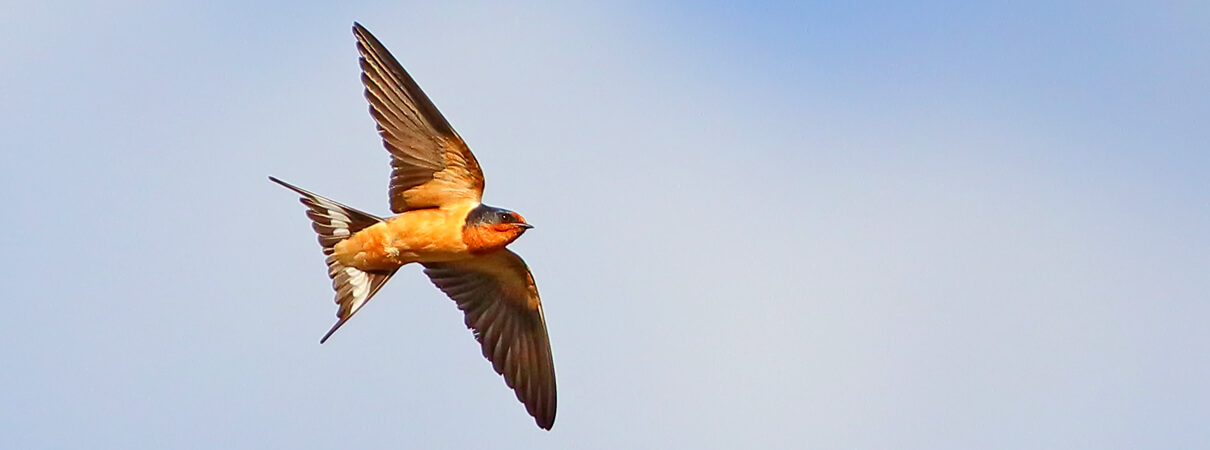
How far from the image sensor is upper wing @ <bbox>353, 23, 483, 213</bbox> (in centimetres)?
630

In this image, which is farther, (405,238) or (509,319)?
(509,319)

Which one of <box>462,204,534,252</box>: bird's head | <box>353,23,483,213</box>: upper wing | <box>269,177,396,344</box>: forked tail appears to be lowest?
<box>269,177,396,344</box>: forked tail

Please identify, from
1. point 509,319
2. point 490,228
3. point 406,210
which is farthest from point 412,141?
point 509,319

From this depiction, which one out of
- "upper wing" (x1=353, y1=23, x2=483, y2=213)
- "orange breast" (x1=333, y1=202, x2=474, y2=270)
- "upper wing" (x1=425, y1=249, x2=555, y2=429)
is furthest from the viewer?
"upper wing" (x1=425, y1=249, x2=555, y2=429)

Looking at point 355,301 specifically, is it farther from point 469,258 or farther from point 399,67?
point 399,67

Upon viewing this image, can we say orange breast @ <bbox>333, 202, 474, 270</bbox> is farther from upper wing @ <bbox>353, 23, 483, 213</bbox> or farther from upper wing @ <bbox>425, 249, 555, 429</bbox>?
upper wing @ <bbox>425, 249, 555, 429</bbox>

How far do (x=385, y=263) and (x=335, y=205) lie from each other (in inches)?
11.4

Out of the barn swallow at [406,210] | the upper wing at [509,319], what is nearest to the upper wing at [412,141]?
the barn swallow at [406,210]

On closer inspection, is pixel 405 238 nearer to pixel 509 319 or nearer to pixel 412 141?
pixel 412 141

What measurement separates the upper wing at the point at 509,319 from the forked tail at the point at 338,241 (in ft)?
1.60

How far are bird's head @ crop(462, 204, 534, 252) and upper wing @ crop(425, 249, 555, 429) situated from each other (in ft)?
1.75

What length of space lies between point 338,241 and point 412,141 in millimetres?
480

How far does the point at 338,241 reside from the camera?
652 cm

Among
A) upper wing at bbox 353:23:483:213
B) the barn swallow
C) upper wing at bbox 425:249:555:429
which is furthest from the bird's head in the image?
upper wing at bbox 425:249:555:429
